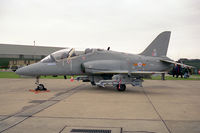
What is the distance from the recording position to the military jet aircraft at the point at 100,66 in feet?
36.4

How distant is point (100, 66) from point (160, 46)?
5.53 metres

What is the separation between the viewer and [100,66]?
11.9m

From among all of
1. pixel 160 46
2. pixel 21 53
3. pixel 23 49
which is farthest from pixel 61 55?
pixel 23 49

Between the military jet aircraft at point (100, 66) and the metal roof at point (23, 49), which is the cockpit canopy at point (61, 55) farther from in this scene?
the metal roof at point (23, 49)

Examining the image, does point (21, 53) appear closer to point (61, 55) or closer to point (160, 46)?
point (61, 55)

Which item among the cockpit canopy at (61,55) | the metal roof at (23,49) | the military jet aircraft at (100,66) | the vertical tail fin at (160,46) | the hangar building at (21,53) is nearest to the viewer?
the military jet aircraft at (100,66)

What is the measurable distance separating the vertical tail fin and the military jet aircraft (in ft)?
1.54

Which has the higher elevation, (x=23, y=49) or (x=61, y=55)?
(x=23, y=49)

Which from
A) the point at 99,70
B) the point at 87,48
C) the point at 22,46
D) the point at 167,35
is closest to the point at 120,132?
the point at 99,70

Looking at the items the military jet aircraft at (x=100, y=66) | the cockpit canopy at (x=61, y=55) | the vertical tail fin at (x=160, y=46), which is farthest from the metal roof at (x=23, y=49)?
the vertical tail fin at (x=160, y=46)

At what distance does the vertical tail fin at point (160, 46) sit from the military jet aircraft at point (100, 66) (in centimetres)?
47

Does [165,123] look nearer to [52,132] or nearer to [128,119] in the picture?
[128,119]

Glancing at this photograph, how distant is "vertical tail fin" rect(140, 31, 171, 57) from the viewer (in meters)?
14.1

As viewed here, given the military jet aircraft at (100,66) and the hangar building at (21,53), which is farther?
the hangar building at (21,53)
